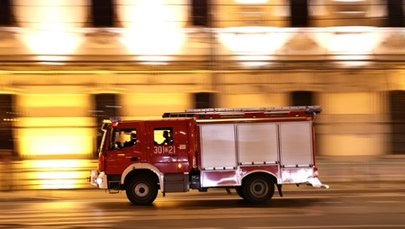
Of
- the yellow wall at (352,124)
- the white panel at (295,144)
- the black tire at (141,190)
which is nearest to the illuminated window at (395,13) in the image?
the yellow wall at (352,124)

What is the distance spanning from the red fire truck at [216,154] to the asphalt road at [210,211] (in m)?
0.54

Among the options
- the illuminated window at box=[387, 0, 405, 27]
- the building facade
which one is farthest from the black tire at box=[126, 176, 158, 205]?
the illuminated window at box=[387, 0, 405, 27]

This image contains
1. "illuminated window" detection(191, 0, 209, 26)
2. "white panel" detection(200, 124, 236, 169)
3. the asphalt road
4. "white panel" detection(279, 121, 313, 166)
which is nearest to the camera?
the asphalt road

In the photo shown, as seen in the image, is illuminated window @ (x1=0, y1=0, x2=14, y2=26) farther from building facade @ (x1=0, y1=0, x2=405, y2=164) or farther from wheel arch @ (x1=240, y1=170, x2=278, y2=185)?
wheel arch @ (x1=240, y1=170, x2=278, y2=185)

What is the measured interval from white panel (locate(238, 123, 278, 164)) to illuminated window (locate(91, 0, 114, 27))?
8.42m

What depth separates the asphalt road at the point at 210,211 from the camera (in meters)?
12.0

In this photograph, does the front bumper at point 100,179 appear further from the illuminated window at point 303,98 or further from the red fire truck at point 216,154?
the illuminated window at point 303,98

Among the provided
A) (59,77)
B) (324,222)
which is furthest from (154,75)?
(324,222)

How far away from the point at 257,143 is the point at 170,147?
212cm

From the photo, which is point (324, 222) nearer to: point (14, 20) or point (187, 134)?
point (187, 134)

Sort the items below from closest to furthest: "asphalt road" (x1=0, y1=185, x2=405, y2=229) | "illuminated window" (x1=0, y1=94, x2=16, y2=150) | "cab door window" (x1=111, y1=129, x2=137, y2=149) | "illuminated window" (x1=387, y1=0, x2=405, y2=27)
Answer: "asphalt road" (x1=0, y1=185, x2=405, y2=229) → "cab door window" (x1=111, y1=129, x2=137, y2=149) → "illuminated window" (x1=0, y1=94, x2=16, y2=150) → "illuminated window" (x1=387, y1=0, x2=405, y2=27)

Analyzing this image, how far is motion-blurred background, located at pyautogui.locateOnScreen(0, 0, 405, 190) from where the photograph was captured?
21.2 meters

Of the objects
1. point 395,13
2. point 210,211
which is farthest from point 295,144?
point 395,13

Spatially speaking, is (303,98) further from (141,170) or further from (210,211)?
(210,211)
